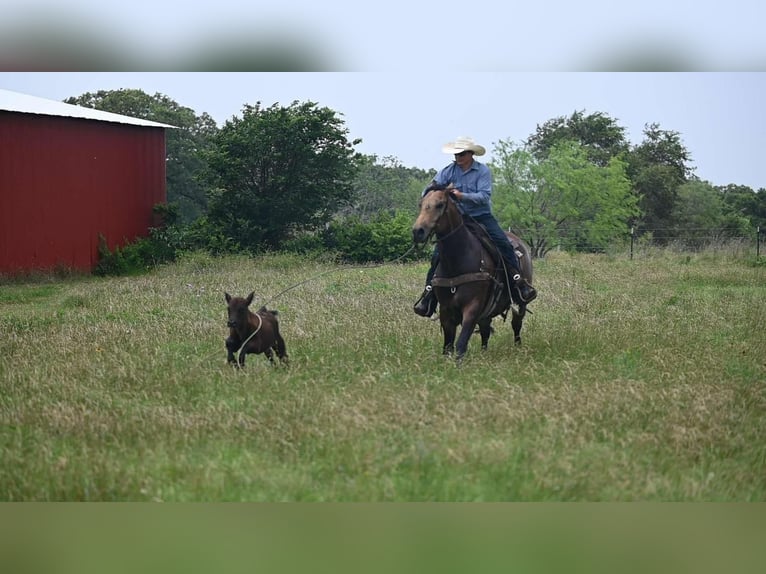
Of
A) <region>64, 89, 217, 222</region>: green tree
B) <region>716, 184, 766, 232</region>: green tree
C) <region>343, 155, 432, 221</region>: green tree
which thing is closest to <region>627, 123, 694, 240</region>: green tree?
Answer: <region>716, 184, 766, 232</region>: green tree

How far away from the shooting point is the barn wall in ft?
37.2

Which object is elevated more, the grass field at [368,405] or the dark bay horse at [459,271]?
the dark bay horse at [459,271]

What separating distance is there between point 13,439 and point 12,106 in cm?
628

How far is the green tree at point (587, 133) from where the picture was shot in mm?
27219

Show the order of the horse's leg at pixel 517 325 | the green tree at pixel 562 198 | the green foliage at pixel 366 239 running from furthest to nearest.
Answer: the green tree at pixel 562 198, the green foliage at pixel 366 239, the horse's leg at pixel 517 325

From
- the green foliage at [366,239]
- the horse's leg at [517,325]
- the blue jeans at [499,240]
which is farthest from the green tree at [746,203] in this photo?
the blue jeans at [499,240]

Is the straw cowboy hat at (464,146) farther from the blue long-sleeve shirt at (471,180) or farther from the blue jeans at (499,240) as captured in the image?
the blue jeans at (499,240)

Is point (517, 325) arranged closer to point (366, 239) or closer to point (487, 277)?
point (487, 277)

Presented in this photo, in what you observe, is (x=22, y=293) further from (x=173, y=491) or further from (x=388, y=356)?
(x=173, y=491)

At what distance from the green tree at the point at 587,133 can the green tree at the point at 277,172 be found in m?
7.53

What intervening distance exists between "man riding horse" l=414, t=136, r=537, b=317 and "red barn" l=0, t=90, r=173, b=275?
5172mm

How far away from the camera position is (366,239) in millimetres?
21344

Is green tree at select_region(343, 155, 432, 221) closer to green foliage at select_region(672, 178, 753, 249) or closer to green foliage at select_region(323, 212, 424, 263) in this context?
green foliage at select_region(323, 212, 424, 263)

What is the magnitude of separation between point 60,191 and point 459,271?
5760mm
